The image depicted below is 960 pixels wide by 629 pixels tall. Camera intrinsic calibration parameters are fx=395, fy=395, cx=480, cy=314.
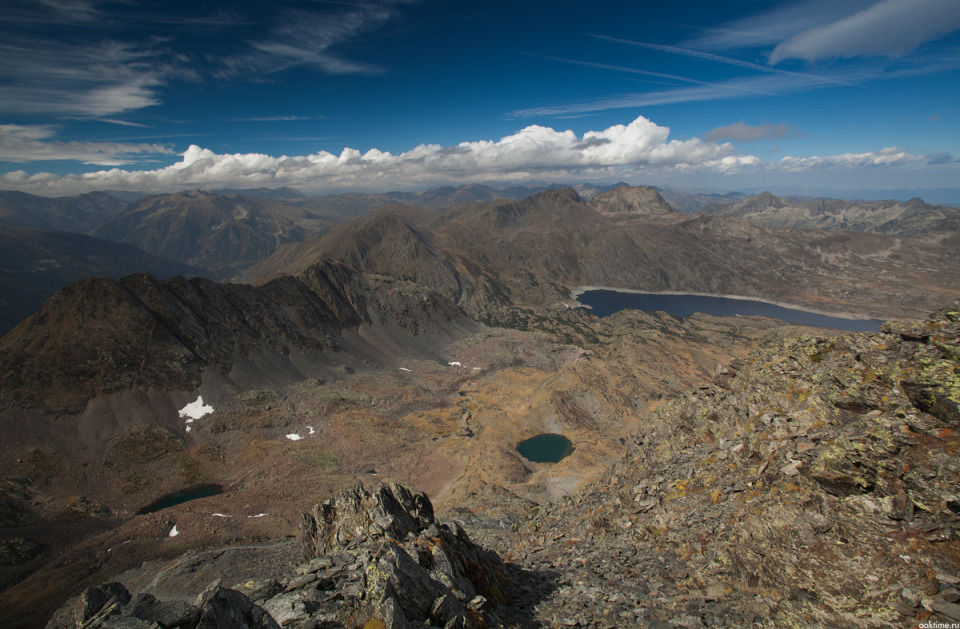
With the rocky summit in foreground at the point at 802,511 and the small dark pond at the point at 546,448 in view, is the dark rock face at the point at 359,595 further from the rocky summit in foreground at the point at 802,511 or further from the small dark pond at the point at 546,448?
the small dark pond at the point at 546,448

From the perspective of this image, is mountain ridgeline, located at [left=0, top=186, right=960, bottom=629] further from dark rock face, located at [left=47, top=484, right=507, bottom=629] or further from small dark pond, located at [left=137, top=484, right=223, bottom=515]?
small dark pond, located at [left=137, top=484, right=223, bottom=515]

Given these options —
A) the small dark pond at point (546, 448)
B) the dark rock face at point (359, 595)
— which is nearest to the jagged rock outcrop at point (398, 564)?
the dark rock face at point (359, 595)

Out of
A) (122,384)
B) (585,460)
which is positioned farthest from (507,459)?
(122,384)

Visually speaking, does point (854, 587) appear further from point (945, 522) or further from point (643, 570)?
point (643, 570)

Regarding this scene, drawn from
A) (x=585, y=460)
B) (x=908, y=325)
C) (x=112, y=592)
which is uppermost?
(x=908, y=325)

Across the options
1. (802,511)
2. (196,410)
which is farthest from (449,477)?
(802,511)

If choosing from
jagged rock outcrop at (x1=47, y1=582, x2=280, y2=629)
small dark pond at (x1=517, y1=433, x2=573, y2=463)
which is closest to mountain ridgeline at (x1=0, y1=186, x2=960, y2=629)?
jagged rock outcrop at (x1=47, y1=582, x2=280, y2=629)
